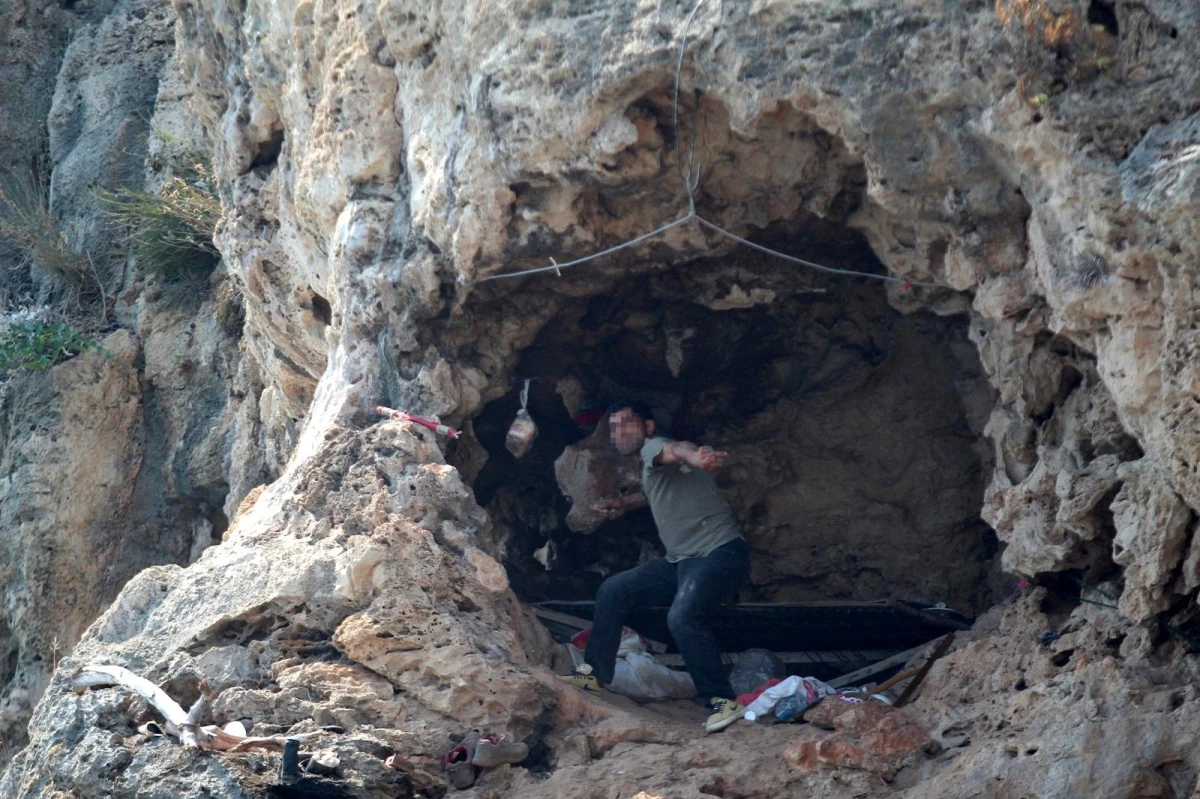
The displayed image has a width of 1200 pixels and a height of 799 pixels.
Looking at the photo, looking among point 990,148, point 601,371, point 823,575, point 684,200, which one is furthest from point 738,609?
point 990,148

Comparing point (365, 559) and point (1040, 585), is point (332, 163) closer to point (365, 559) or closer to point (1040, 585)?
point (365, 559)

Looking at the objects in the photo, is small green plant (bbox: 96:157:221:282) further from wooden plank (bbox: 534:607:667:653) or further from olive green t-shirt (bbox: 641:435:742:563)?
olive green t-shirt (bbox: 641:435:742:563)

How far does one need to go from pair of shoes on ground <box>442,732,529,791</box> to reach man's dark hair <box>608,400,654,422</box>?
6.07 ft

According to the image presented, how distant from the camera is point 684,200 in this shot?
5.68 meters

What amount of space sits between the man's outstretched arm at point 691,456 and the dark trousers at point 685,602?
42 cm

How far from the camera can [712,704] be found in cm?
557

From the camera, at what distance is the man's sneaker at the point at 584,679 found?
5684 millimetres

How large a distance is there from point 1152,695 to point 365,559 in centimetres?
285

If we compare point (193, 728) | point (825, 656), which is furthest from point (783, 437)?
point (193, 728)

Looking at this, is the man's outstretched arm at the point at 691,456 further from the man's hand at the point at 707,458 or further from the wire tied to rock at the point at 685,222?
the wire tied to rock at the point at 685,222

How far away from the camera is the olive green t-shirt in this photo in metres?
6.07

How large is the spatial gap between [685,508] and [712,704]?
0.93 meters

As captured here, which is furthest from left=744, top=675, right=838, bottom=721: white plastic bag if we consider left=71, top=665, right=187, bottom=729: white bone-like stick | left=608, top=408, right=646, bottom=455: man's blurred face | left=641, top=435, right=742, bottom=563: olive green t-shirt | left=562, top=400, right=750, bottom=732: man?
left=71, top=665, right=187, bottom=729: white bone-like stick

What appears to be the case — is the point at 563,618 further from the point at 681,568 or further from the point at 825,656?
the point at 825,656
